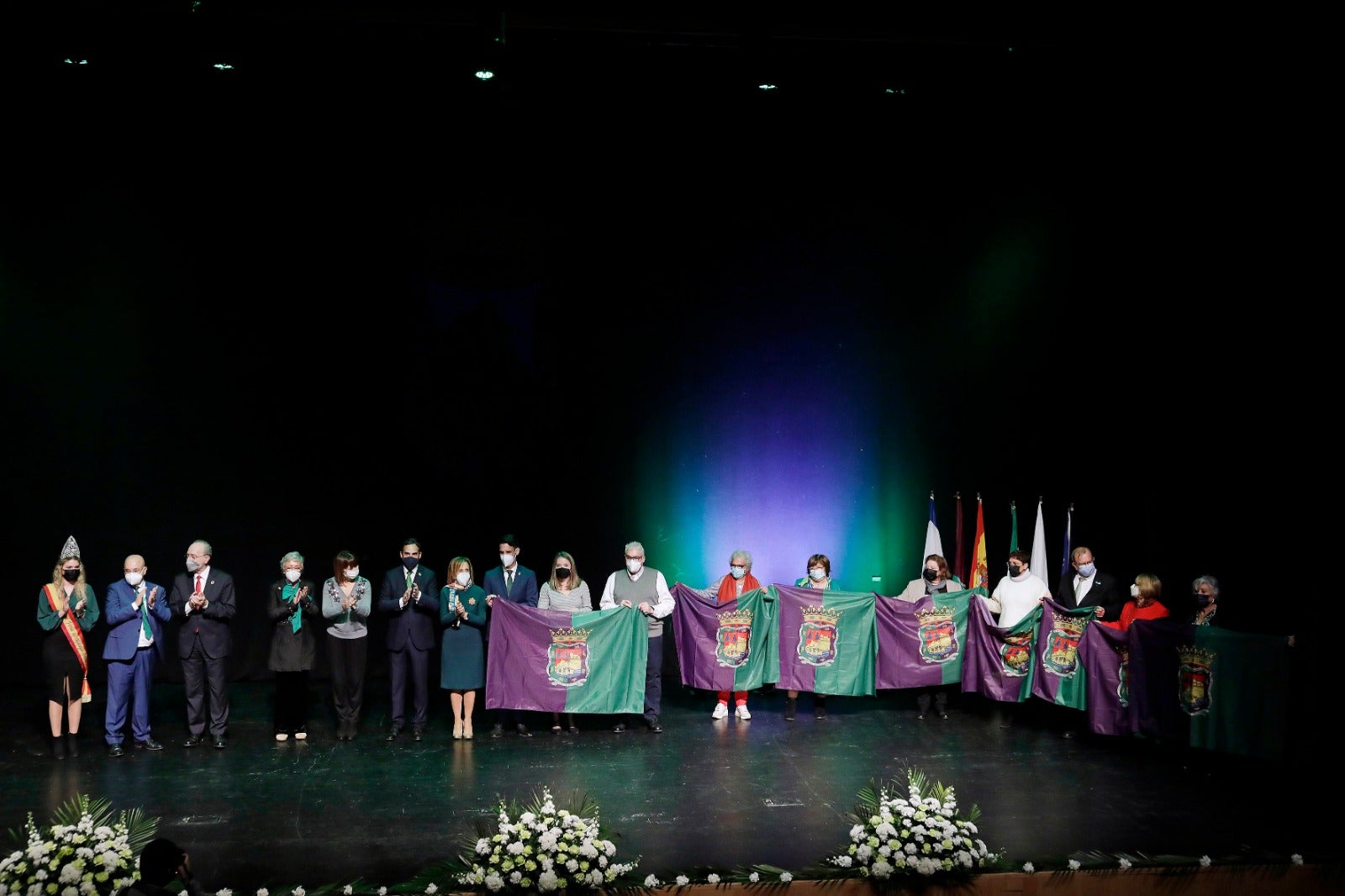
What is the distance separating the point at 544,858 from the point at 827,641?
4.36m

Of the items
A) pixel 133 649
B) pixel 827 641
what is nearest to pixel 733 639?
pixel 827 641

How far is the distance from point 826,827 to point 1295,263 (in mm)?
5343

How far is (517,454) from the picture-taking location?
1045 centimetres

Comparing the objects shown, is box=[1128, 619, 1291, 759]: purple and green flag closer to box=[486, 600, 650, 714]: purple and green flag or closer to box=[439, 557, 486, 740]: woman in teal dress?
box=[486, 600, 650, 714]: purple and green flag

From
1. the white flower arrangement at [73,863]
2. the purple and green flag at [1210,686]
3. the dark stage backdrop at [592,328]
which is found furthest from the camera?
the dark stage backdrop at [592,328]

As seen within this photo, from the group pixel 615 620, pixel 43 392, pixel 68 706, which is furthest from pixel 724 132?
pixel 68 706

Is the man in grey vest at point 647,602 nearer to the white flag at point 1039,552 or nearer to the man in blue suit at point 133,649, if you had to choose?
the man in blue suit at point 133,649

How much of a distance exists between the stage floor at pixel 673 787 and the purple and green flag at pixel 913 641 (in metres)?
0.39

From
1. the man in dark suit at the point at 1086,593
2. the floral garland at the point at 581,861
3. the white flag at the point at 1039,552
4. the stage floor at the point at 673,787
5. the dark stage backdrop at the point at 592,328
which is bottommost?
the stage floor at the point at 673,787

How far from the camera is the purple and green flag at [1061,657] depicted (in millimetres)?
8523

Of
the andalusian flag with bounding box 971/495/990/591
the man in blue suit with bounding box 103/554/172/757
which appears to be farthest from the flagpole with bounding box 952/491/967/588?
the man in blue suit with bounding box 103/554/172/757

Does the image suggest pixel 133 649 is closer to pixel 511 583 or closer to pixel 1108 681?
pixel 511 583

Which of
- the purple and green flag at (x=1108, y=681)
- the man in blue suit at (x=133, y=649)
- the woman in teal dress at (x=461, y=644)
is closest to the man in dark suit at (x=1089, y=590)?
the purple and green flag at (x=1108, y=681)

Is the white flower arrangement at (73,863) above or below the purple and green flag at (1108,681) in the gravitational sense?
below
